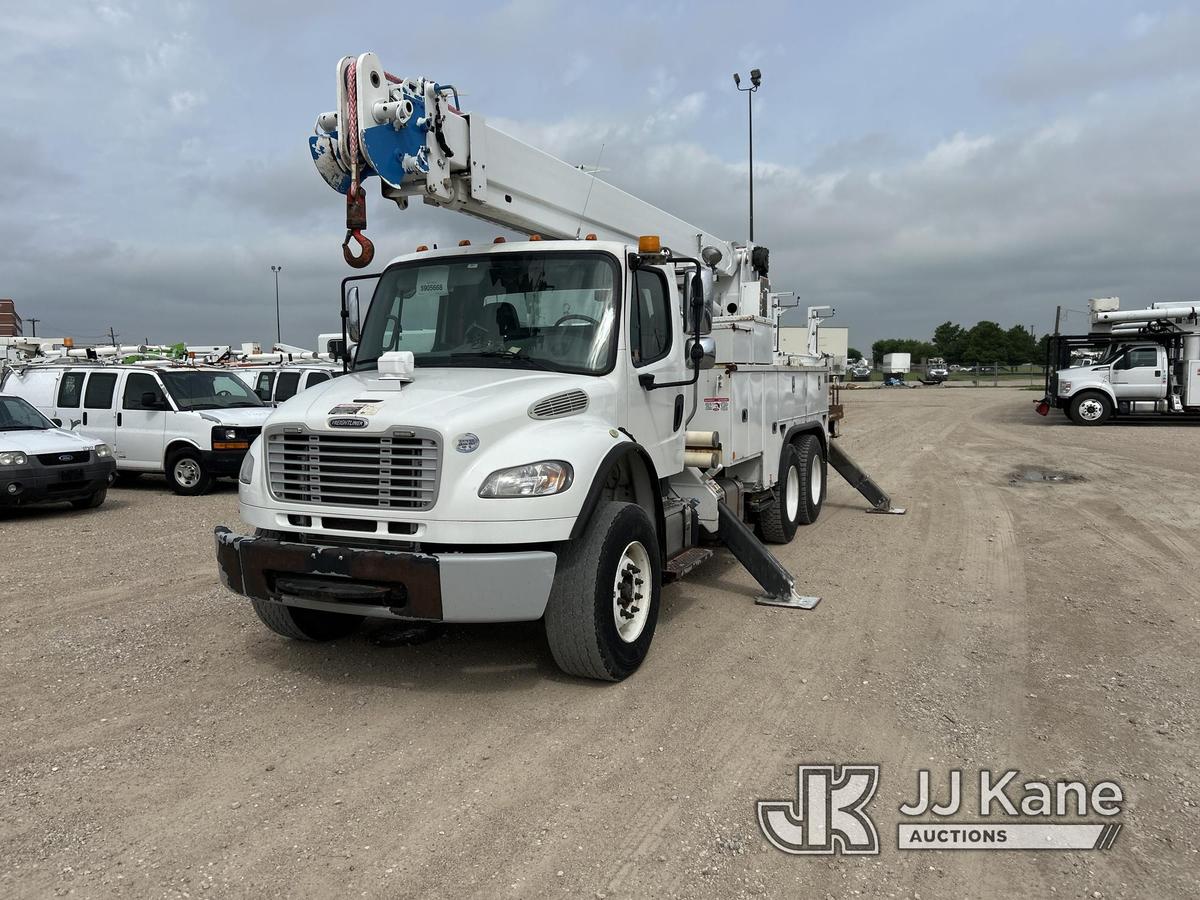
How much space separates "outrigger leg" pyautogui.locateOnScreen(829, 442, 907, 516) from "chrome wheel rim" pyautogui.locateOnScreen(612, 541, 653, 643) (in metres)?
6.28

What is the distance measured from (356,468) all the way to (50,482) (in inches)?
326

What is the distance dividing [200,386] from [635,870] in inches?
496

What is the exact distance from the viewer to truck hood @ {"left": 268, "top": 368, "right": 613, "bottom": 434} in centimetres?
436

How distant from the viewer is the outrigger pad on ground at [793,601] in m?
6.46

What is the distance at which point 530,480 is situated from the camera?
433 centimetres

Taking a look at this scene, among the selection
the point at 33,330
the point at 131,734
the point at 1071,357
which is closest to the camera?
the point at 131,734

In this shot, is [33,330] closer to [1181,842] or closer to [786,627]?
[786,627]

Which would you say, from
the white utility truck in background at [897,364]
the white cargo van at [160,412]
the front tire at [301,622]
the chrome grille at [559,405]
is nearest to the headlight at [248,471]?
the front tire at [301,622]

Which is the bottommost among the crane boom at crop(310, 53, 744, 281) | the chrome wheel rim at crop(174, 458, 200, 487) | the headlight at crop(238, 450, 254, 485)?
the chrome wheel rim at crop(174, 458, 200, 487)

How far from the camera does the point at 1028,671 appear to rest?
16.8 ft

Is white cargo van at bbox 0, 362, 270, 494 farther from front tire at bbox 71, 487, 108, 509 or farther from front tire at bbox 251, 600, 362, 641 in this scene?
front tire at bbox 251, 600, 362, 641

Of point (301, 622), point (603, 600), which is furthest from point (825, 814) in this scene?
point (301, 622)

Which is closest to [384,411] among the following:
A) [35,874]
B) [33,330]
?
[35,874]

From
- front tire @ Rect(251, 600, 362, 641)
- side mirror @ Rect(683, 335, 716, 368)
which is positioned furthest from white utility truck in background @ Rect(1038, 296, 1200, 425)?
front tire @ Rect(251, 600, 362, 641)
